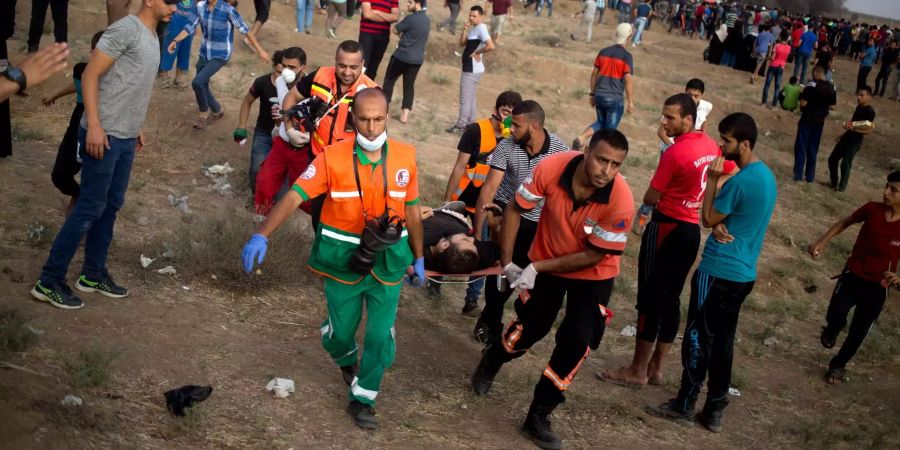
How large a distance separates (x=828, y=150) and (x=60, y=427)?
1786 centimetres

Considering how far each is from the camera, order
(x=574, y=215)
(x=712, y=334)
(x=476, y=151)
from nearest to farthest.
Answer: (x=574, y=215) → (x=712, y=334) → (x=476, y=151)

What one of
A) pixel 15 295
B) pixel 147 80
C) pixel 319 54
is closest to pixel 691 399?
pixel 147 80

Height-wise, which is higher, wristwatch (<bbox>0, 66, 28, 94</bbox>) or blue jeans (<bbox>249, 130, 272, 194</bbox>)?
wristwatch (<bbox>0, 66, 28, 94</bbox>)

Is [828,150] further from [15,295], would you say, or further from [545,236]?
[15,295]

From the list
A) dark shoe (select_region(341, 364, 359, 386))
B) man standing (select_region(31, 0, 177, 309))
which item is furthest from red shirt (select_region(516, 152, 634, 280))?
man standing (select_region(31, 0, 177, 309))

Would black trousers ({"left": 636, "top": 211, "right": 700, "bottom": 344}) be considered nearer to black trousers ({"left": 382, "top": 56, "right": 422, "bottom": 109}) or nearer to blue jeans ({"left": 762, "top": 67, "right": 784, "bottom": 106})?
black trousers ({"left": 382, "top": 56, "right": 422, "bottom": 109})

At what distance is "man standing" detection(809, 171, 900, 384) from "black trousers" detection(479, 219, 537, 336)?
89.0 inches

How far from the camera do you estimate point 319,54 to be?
15.0 metres

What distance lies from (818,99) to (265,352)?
11498mm

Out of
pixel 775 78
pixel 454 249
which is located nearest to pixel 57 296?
pixel 454 249

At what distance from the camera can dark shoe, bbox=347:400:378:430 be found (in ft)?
14.4

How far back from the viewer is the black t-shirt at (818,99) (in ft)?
44.4

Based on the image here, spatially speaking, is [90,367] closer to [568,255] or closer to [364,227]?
[364,227]

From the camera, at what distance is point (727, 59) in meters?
26.8
